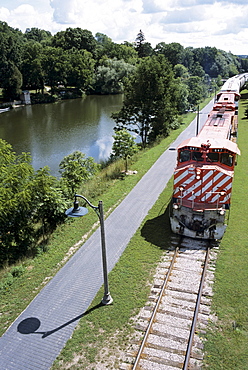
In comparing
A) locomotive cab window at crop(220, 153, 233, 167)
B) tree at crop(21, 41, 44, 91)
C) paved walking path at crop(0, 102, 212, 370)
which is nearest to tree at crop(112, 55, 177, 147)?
paved walking path at crop(0, 102, 212, 370)

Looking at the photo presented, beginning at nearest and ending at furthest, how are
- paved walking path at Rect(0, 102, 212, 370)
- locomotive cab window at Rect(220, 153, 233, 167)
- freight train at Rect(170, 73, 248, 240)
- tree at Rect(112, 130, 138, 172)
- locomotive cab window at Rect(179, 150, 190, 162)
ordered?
paved walking path at Rect(0, 102, 212, 370), freight train at Rect(170, 73, 248, 240), locomotive cab window at Rect(220, 153, 233, 167), locomotive cab window at Rect(179, 150, 190, 162), tree at Rect(112, 130, 138, 172)

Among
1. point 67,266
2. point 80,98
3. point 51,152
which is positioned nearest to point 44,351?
point 67,266

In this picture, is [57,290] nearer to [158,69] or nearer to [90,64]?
[158,69]

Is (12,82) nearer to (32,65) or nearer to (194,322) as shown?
→ (32,65)

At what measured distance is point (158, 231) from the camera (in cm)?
1795

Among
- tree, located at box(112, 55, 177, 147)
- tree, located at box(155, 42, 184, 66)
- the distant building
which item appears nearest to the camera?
tree, located at box(112, 55, 177, 147)

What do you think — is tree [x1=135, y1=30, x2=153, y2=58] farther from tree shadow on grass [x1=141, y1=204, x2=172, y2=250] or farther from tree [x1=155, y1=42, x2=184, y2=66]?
tree shadow on grass [x1=141, y1=204, x2=172, y2=250]

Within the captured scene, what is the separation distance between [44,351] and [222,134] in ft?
53.0

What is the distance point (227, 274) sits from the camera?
1409 cm

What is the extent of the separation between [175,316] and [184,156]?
9134 mm

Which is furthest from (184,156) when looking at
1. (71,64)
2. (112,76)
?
(112,76)

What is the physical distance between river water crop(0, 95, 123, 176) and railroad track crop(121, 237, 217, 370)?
2167 centimetres

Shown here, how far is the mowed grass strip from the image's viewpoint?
33.3 feet

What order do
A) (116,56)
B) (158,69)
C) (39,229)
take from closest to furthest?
1. (39,229)
2. (158,69)
3. (116,56)
